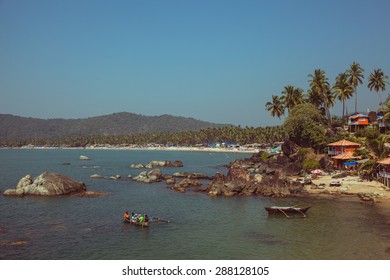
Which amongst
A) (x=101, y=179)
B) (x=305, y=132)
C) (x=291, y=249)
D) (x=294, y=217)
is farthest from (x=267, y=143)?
(x=291, y=249)

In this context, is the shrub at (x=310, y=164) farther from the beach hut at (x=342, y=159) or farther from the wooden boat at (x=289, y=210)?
the wooden boat at (x=289, y=210)

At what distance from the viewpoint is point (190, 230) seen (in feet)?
110

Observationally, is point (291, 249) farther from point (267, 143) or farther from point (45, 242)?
point (267, 143)

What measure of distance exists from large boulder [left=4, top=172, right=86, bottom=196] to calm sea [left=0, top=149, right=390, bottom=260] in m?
1.91

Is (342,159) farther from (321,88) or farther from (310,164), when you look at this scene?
(321,88)

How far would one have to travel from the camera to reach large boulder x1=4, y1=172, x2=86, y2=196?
168 ft

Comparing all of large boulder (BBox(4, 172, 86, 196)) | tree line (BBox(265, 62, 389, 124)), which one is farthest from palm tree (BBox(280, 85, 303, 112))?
large boulder (BBox(4, 172, 86, 196))

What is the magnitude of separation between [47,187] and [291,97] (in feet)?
234

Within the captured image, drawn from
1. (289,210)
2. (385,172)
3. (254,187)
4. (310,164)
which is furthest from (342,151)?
(289,210)

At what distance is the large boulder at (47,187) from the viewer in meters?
51.1

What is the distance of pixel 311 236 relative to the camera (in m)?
30.9

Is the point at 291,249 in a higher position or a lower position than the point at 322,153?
lower

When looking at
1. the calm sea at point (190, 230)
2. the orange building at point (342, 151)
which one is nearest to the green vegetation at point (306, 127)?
the orange building at point (342, 151)

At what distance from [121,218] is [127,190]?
65.7 ft
